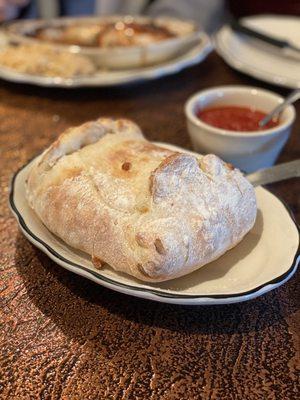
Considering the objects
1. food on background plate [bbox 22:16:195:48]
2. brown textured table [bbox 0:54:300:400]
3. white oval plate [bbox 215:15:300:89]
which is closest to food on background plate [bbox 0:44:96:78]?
food on background plate [bbox 22:16:195:48]

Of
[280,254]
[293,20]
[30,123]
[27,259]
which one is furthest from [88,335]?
[293,20]

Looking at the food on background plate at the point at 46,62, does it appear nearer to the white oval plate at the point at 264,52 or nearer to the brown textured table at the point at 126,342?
the white oval plate at the point at 264,52

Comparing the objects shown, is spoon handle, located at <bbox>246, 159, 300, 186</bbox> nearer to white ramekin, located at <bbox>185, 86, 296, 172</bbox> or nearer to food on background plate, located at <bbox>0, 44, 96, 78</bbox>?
white ramekin, located at <bbox>185, 86, 296, 172</bbox>

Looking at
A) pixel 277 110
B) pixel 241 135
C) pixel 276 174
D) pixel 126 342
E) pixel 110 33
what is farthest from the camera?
pixel 110 33

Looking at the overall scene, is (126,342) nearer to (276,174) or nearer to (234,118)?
(276,174)

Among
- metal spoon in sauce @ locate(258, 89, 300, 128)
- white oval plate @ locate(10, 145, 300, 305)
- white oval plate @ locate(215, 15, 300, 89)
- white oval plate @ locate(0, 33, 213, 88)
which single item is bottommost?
white oval plate @ locate(0, 33, 213, 88)

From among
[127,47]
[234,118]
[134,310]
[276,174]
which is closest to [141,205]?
[134,310]
